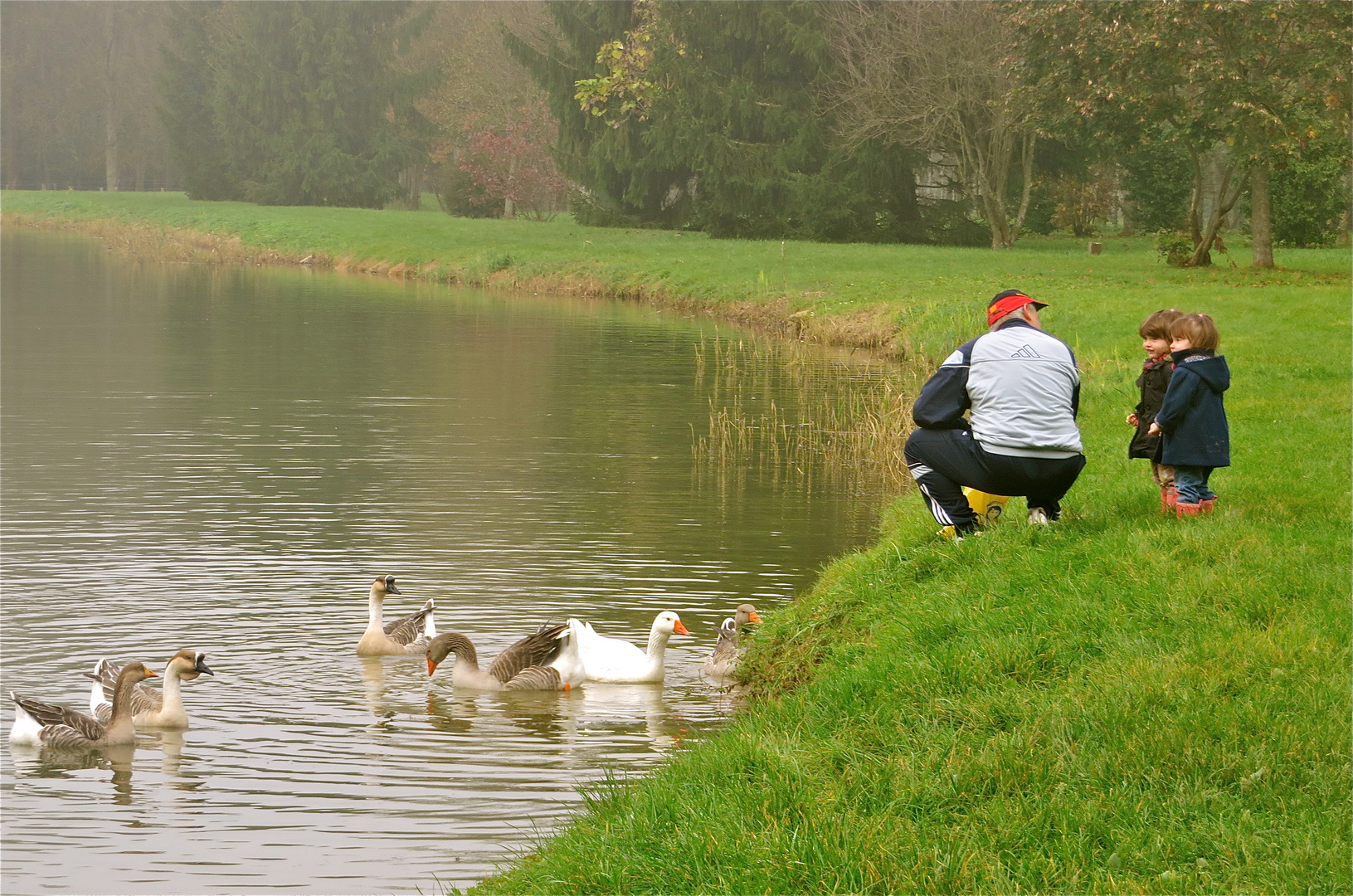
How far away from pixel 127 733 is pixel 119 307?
31700mm

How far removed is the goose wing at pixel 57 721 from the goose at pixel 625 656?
3174mm

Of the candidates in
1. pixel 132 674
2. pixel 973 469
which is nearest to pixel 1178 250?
pixel 973 469

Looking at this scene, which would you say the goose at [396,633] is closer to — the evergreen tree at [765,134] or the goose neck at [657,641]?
the goose neck at [657,641]

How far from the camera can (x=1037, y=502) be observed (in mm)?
10195

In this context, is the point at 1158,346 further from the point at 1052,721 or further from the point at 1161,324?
the point at 1052,721

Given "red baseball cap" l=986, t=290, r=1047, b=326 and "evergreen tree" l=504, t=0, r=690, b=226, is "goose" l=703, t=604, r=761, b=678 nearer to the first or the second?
"red baseball cap" l=986, t=290, r=1047, b=326

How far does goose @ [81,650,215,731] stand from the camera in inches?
380

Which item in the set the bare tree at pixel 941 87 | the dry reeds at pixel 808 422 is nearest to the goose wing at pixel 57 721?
the dry reeds at pixel 808 422

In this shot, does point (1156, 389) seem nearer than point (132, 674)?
No

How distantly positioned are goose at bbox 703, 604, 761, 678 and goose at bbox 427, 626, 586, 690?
98 cm

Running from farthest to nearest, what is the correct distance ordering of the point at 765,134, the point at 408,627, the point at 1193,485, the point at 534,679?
the point at 765,134
the point at 408,627
the point at 534,679
the point at 1193,485

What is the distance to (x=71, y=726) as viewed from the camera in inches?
369

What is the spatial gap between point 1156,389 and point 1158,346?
0.30m

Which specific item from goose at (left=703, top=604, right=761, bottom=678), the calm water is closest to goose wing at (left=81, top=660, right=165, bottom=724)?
the calm water
